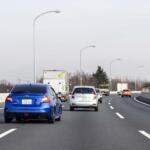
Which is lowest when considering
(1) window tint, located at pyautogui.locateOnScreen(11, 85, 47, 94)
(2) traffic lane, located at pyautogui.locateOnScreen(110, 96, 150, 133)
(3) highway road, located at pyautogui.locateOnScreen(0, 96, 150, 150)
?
(3) highway road, located at pyautogui.locateOnScreen(0, 96, 150, 150)

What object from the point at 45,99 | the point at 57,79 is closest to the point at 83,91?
the point at 45,99

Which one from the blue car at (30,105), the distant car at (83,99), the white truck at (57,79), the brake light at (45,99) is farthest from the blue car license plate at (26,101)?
the white truck at (57,79)

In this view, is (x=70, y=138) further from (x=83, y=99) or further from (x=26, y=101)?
(x=83, y=99)

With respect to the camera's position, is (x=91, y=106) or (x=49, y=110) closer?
(x=49, y=110)

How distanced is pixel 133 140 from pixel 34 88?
7487mm

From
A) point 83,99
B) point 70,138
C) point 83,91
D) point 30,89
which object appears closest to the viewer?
point 70,138

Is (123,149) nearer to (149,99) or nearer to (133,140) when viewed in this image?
(133,140)

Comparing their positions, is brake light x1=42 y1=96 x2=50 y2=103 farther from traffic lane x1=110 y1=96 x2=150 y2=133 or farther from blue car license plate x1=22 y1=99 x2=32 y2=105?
traffic lane x1=110 y1=96 x2=150 y2=133

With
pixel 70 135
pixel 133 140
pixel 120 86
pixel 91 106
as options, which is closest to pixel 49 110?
pixel 70 135

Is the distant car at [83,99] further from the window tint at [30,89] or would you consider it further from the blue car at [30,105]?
the blue car at [30,105]

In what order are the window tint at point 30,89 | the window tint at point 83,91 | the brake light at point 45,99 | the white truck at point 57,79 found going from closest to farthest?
1. the brake light at point 45,99
2. the window tint at point 30,89
3. the window tint at point 83,91
4. the white truck at point 57,79

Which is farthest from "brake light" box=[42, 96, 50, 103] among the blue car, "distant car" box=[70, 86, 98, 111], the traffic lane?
"distant car" box=[70, 86, 98, 111]

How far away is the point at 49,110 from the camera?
70.2 feet

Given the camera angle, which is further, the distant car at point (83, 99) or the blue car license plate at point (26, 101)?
the distant car at point (83, 99)
